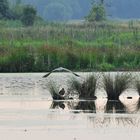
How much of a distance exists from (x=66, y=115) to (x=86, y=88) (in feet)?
12.4

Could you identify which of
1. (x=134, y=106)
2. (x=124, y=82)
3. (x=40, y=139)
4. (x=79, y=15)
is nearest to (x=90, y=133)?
(x=40, y=139)

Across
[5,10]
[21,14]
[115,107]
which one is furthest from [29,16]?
[115,107]

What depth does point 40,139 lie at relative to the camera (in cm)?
1427

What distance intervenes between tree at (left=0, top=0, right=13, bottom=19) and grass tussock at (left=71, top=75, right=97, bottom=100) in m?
46.2

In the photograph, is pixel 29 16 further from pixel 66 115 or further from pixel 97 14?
pixel 66 115

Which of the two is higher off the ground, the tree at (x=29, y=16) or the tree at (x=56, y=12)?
the tree at (x=29, y=16)

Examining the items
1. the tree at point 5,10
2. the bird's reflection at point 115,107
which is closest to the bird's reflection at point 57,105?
the bird's reflection at point 115,107

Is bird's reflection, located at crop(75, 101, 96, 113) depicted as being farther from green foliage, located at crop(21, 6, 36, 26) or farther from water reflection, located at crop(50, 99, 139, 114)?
green foliage, located at crop(21, 6, 36, 26)

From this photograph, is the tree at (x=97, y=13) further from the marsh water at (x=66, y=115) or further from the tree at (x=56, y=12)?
the tree at (x=56, y=12)

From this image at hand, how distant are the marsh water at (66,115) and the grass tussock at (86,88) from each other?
335 mm

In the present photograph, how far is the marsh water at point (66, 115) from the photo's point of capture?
616 inches

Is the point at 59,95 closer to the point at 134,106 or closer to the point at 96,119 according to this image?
the point at 134,106

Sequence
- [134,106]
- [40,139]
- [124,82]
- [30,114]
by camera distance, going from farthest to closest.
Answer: [124,82]
[134,106]
[30,114]
[40,139]

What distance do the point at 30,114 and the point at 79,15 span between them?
122 metres
